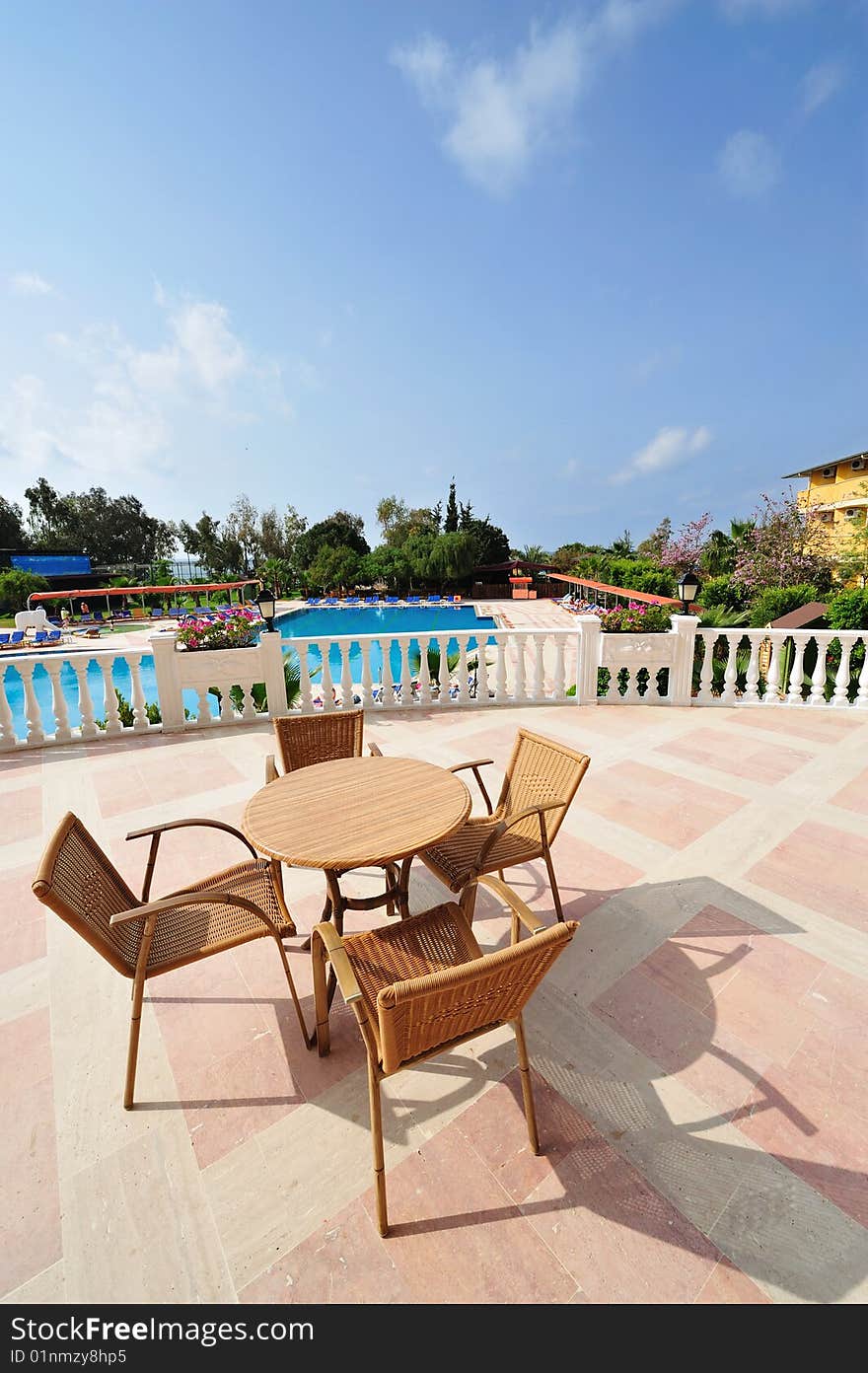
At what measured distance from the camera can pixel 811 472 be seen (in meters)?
27.3

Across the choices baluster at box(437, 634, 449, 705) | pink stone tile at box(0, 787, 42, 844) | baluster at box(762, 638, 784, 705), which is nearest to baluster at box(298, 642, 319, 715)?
baluster at box(437, 634, 449, 705)

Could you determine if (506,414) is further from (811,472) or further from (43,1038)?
(43,1038)

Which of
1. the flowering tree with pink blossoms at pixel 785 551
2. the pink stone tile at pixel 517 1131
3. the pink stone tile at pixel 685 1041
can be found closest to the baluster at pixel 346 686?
the pink stone tile at pixel 685 1041

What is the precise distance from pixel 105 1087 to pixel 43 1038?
41 centimetres

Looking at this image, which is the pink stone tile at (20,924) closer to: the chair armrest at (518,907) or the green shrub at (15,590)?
the chair armrest at (518,907)

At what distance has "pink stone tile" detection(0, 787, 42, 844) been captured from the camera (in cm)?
332

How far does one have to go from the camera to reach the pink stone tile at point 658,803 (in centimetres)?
323

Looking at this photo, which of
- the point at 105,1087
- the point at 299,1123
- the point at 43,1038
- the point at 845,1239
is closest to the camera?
the point at 845,1239

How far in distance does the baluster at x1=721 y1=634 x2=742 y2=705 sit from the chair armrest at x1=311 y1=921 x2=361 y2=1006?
17.7ft

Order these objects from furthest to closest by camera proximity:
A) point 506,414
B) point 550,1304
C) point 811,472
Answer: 1. point 506,414
2. point 811,472
3. point 550,1304

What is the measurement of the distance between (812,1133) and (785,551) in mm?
15157

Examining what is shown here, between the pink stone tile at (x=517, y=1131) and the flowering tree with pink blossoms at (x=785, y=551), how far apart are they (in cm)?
1491

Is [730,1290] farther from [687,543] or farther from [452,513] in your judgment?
[452,513]

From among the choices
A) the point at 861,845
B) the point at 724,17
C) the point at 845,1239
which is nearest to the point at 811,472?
the point at 724,17
